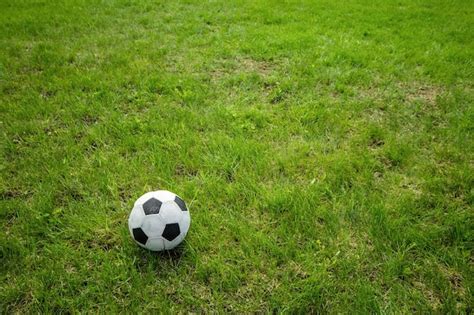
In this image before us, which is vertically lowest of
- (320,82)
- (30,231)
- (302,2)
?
(30,231)

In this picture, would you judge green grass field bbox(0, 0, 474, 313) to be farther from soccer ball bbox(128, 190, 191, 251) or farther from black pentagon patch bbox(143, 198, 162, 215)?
black pentagon patch bbox(143, 198, 162, 215)

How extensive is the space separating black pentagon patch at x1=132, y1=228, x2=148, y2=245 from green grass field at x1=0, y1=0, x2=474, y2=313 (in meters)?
0.21

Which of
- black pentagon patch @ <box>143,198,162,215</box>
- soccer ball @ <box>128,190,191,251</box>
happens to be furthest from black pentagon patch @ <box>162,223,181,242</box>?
black pentagon patch @ <box>143,198,162,215</box>

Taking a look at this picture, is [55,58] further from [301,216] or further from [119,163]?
[301,216]

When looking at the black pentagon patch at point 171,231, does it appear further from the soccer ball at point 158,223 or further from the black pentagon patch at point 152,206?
the black pentagon patch at point 152,206

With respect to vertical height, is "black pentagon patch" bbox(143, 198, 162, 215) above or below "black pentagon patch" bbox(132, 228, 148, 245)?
above

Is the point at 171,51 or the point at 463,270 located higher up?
the point at 171,51

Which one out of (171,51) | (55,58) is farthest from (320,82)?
(55,58)

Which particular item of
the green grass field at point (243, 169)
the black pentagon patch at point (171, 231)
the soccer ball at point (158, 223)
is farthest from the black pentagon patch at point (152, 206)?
the green grass field at point (243, 169)

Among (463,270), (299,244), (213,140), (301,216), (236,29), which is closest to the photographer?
(463,270)

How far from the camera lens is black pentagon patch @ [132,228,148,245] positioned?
2461 millimetres

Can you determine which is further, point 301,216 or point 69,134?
point 69,134

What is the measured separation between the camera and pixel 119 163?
3.55 meters

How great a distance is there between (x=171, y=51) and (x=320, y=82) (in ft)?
9.87
